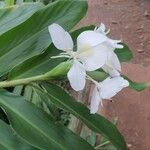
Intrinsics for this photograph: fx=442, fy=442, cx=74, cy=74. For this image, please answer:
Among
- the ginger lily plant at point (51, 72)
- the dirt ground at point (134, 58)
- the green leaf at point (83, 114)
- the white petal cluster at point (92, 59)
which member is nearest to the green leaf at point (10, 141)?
the ginger lily plant at point (51, 72)

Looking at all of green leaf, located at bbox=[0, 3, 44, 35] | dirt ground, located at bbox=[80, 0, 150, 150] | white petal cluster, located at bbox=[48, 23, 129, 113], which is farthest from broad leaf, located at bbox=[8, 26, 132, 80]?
dirt ground, located at bbox=[80, 0, 150, 150]

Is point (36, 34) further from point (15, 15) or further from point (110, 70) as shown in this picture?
point (110, 70)

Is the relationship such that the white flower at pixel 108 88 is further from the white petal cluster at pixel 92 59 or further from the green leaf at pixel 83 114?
the green leaf at pixel 83 114

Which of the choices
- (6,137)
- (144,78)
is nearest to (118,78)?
(6,137)

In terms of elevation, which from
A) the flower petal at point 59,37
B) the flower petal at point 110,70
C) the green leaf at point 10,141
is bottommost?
the green leaf at point 10,141

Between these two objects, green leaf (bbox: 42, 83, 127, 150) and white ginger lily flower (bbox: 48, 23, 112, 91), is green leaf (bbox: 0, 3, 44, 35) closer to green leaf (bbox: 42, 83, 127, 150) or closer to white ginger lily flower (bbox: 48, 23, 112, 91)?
green leaf (bbox: 42, 83, 127, 150)

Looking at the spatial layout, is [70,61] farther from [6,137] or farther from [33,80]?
[6,137]
